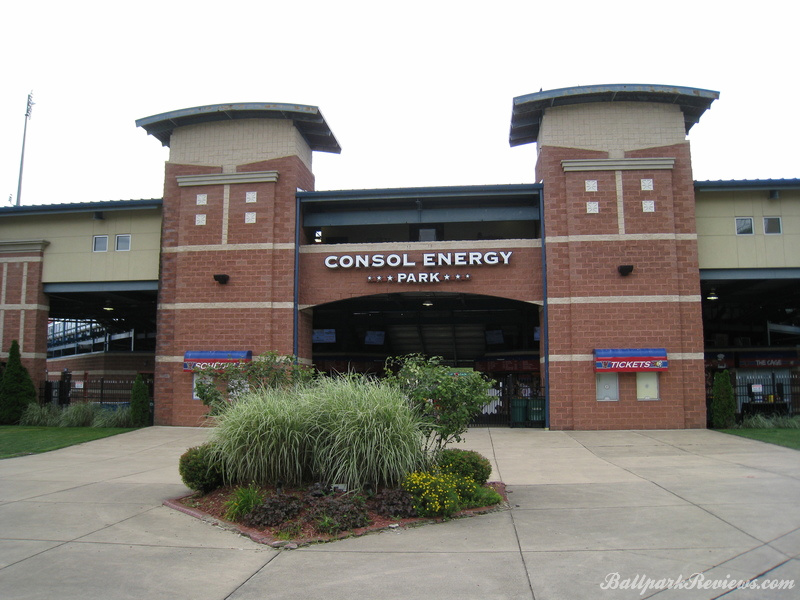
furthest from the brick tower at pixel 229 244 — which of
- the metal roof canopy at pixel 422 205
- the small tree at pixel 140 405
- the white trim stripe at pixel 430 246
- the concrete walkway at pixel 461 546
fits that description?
the concrete walkway at pixel 461 546

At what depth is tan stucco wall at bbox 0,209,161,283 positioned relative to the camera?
25.0 m

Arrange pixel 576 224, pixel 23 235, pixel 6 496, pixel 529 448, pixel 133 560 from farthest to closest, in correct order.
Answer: pixel 23 235, pixel 576 224, pixel 529 448, pixel 6 496, pixel 133 560

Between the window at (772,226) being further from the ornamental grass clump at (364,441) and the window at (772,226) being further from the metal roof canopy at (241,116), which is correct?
the ornamental grass clump at (364,441)

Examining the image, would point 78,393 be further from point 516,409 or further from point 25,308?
point 516,409

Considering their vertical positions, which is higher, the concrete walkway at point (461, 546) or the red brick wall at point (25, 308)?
the red brick wall at point (25, 308)

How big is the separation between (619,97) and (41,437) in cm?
2257

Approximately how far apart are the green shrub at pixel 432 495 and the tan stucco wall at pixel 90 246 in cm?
1854

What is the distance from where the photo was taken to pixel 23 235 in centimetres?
2622

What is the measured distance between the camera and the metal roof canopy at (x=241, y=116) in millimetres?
23156

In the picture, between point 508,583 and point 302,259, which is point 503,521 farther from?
point 302,259

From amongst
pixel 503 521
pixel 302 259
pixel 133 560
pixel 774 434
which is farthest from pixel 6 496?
pixel 774 434

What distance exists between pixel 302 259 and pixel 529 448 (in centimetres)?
1111

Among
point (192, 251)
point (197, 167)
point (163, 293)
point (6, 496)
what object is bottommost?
point (6, 496)

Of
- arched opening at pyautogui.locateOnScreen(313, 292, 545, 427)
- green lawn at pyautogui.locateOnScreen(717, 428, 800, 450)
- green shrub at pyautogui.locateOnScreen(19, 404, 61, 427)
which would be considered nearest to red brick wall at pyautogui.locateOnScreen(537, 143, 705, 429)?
green lawn at pyautogui.locateOnScreen(717, 428, 800, 450)
